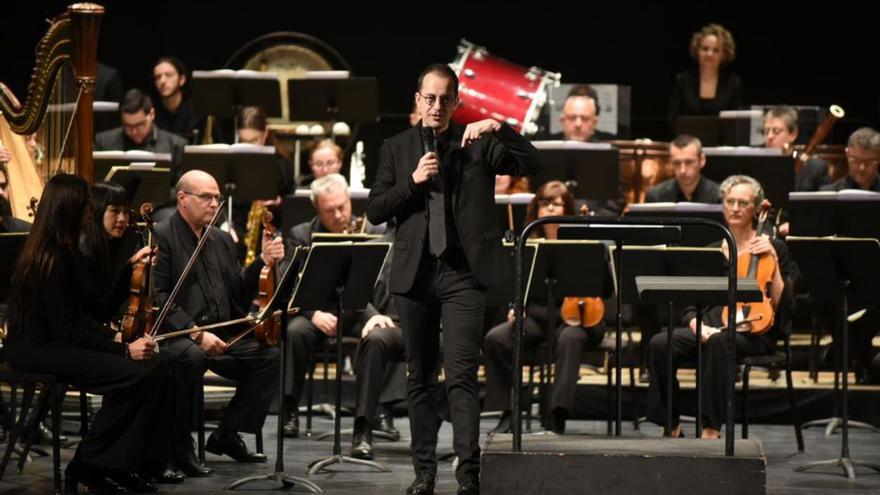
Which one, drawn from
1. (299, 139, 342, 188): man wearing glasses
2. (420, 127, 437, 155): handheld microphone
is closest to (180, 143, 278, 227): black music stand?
(299, 139, 342, 188): man wearing glasses

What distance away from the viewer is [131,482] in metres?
5.75

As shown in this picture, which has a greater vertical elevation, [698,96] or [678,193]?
[698,96]

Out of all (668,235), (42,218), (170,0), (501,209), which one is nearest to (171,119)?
(170,0)

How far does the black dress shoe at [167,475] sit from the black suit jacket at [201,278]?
25.7 inches

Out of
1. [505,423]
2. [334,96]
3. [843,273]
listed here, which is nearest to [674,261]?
[843,273]

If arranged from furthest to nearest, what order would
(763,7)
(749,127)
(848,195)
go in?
1. (763,7)
2. (749,127)
3. (848,195)

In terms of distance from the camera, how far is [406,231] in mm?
5555

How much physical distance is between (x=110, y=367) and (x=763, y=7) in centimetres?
710

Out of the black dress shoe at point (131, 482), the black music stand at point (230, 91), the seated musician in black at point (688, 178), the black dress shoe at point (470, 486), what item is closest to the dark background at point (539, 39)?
the black music stand at point (230, 91)

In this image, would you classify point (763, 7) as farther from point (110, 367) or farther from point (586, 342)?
point (110, 367)

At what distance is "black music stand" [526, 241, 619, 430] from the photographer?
689 centimetres

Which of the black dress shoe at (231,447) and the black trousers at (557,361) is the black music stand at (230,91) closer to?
the black trousers at (557,361)

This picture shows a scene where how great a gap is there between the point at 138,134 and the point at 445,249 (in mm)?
3792

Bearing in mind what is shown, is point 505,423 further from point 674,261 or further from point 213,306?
point 213,306
